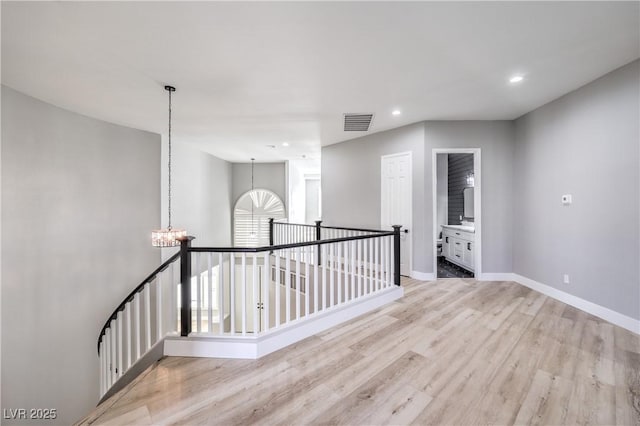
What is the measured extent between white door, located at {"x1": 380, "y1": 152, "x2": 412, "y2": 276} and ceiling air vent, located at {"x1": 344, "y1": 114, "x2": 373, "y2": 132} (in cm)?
74

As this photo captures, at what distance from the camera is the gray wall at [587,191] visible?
8.55 feet

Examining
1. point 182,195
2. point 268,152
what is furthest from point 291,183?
point 182,195

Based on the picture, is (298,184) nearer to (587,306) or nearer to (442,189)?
(442,189)

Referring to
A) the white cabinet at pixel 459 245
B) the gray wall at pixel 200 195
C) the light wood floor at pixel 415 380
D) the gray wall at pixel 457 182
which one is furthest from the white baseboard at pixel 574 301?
the gray wall at pixel 200 195

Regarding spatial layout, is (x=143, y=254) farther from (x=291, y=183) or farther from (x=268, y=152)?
(x=291, y=183)

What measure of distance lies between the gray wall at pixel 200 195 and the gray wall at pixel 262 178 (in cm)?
24

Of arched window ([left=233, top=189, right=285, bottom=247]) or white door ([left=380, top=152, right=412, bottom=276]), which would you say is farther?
arched window ([left=233, top=189, right=285, bottom=247])

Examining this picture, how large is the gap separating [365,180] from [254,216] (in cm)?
448

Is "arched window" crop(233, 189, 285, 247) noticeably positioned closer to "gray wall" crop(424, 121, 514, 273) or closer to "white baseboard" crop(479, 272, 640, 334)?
"gray wall" crop(424, 121, 514, 273)

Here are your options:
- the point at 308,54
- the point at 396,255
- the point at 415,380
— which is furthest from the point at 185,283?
the point at 396,255

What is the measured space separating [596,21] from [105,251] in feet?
21.1

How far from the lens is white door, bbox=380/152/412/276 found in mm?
4512

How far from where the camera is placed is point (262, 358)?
2230 mm

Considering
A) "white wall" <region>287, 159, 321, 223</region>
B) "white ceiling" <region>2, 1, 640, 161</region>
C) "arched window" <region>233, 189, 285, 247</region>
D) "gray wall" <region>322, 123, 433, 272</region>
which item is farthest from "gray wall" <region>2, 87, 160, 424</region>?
"white wall" <region>287, 159, 321, 223</region>
